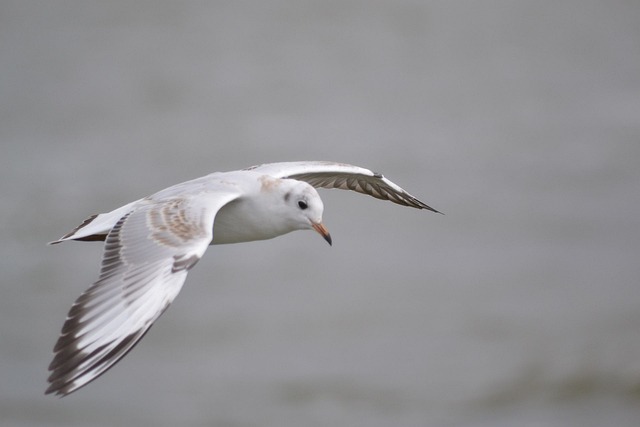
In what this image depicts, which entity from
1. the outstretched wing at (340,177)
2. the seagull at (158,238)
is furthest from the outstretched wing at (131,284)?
the outstretched wing at (340,177)

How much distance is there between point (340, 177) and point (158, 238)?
91.3 inches

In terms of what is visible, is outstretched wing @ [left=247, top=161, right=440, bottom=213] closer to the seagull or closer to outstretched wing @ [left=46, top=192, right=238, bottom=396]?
the seagull

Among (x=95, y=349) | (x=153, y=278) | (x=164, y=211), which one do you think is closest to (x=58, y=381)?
(x=95, y=349)

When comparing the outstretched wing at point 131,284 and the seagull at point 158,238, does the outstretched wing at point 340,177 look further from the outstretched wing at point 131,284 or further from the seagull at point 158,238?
the outstretched wing at point 131,284

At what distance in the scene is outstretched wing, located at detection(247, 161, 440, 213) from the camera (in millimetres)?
7758

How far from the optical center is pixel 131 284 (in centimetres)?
599

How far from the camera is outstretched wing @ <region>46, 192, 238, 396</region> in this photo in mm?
5559

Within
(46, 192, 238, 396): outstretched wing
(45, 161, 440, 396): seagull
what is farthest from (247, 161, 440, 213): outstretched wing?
(46, 192, 238, 396): outstretched wing

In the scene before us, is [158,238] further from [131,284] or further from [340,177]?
[340,177]

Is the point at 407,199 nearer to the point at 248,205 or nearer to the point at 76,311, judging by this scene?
the point at 248,205

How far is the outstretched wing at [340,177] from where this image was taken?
7.76 meters

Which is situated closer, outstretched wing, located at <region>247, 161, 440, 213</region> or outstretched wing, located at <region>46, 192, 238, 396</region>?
outstretched wing, located at <region>46, 192, 238, 396</region>

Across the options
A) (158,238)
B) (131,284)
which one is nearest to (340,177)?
(158,238)

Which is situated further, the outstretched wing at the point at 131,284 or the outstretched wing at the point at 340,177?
the outstretched wing at the point at 340,177
